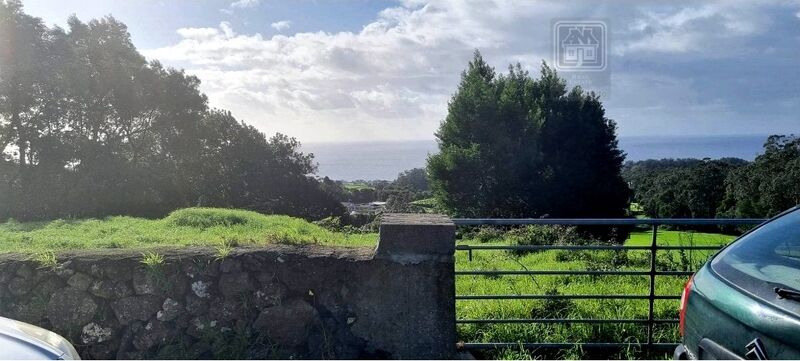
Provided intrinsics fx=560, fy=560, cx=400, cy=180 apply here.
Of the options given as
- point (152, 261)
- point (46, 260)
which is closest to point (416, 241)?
point (152, 261)

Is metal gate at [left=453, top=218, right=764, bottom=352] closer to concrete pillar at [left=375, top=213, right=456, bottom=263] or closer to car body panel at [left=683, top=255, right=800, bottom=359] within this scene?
concrete pillar at [left=375, top=213, right=456, bottom=263]

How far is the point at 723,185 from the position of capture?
4759cm

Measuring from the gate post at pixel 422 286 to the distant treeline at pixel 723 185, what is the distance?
105 ft

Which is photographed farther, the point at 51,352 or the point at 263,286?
the point at 263,286

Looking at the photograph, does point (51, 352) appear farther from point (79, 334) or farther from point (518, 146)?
point (518, 146)

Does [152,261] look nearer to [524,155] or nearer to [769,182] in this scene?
[524,155]

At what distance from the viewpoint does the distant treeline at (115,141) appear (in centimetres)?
2473

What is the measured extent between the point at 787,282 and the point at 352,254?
98.7 inches

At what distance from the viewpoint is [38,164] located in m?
25.7

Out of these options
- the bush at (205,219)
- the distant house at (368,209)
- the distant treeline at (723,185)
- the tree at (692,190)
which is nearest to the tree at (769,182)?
the distant treeline at (723,185)

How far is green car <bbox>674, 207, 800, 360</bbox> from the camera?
7.00ft

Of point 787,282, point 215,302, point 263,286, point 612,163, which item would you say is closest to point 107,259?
point 215,302

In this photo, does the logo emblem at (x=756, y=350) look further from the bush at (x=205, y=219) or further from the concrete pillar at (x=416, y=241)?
the bush at (x=205, y=219)

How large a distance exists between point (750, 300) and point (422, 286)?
1.99m
